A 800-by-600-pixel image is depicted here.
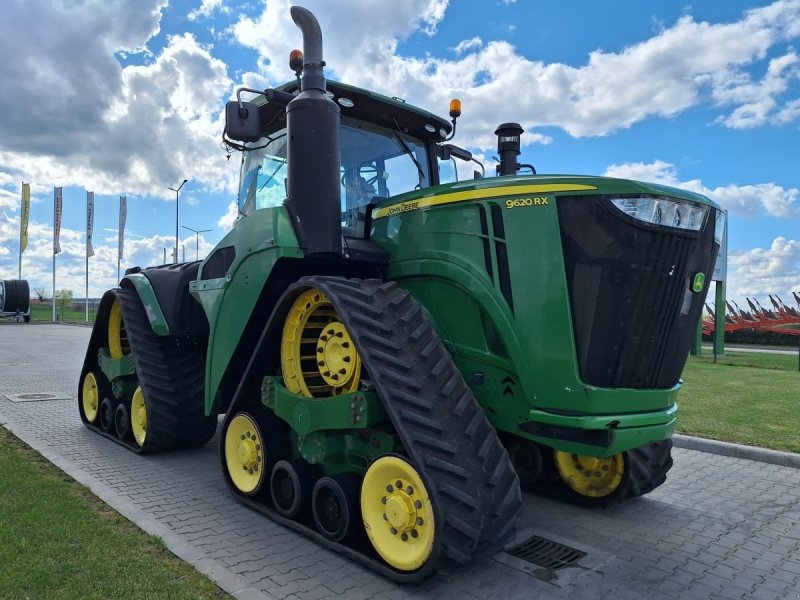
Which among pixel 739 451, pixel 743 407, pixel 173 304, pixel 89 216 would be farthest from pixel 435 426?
pixel 89 216

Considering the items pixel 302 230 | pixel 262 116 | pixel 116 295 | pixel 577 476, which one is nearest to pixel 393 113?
pixel 262 116

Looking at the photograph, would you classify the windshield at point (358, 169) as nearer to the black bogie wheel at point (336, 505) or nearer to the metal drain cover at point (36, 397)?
the black bogie wheel at point (336, 505)

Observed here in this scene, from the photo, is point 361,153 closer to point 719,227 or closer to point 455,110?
point 455,110

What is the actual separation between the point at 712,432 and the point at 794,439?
792mm

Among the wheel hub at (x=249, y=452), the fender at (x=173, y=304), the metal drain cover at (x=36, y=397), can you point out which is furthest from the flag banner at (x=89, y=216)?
the wheel hub at (x=249, y=452)

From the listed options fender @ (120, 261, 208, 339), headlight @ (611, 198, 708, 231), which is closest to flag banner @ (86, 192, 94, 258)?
fender @ (120, 261, 208, 339)

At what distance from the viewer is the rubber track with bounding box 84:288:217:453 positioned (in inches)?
237

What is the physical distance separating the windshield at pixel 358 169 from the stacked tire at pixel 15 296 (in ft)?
113

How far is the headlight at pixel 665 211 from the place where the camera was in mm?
3352

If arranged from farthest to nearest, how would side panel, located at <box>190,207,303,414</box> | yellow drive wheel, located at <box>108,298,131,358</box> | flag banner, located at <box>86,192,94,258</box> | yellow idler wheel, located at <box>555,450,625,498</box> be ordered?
flag banner, located at <box>86,192,94,258</box>, yellow drive wheel, located at <box>108,298,131,358</box>, yellow idler wheel, located at <box>555,450,625,498</box>, side panel, located at <box>190,207,303,414</box>

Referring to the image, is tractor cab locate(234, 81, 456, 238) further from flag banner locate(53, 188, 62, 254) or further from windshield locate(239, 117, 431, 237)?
flag banner locate(53, 188, 62, 254)

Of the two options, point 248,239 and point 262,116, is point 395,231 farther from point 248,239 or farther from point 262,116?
point 262,116

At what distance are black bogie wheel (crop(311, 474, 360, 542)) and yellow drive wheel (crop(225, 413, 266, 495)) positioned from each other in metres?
0.69

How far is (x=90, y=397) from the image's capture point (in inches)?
291
